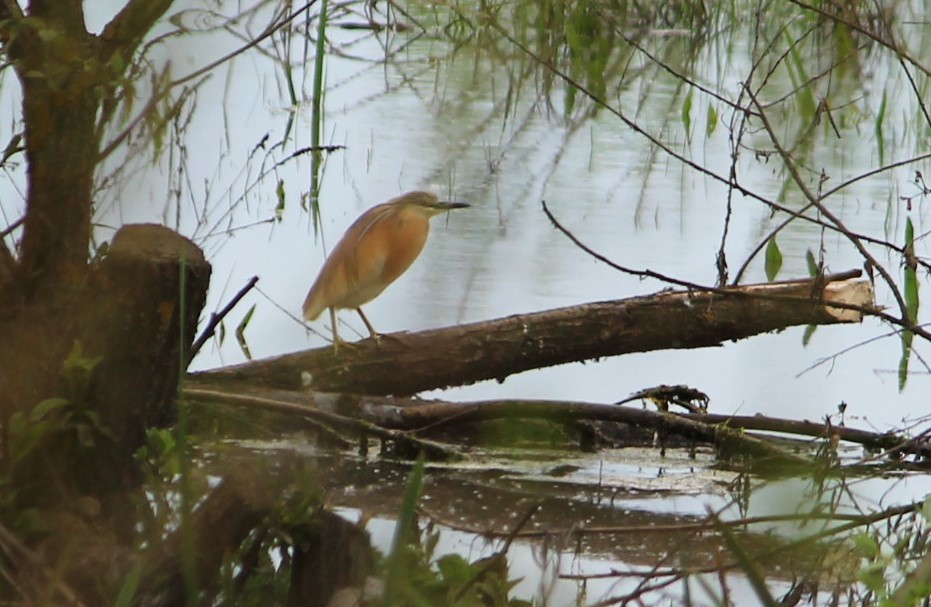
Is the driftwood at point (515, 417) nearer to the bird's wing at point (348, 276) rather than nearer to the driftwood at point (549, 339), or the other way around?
the driftwood at point (549, 339)

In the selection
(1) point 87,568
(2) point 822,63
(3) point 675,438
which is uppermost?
(2) point 822,63

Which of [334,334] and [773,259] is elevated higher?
[773,259]

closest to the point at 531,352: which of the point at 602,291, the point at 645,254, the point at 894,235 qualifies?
the point at 602,291

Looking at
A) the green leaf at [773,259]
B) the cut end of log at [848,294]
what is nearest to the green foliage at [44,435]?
the green leaf at [773,259]

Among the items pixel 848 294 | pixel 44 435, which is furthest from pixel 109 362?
pixel 848 294

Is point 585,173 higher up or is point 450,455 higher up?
point 585,173

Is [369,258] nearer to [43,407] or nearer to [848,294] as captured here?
[848,294]

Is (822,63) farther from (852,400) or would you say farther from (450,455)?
(450,455)

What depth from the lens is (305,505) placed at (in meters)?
1.69

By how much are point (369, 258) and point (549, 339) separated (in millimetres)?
438

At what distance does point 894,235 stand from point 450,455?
7.35 ft

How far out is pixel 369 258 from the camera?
10.8 feet

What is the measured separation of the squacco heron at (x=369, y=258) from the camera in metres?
3.27

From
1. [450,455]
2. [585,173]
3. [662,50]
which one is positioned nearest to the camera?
[450,455]
